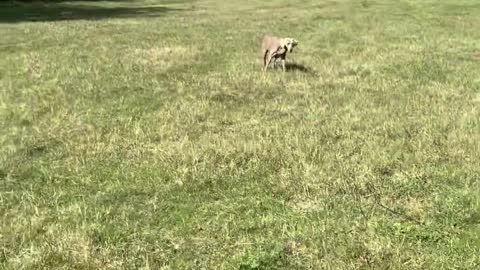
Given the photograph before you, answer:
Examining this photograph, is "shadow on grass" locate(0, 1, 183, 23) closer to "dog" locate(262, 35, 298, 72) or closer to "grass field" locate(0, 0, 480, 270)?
"grass field" locate(0, 0, 480, 270)

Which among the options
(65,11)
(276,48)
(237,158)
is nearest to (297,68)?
(276,48)

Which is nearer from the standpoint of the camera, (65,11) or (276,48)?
(276,48)

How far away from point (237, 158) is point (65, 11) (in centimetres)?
3731

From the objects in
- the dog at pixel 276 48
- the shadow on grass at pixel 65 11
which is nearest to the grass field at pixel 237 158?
the dog at pixel 276 48

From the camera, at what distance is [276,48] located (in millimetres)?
19750

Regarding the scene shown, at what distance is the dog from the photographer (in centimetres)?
1961

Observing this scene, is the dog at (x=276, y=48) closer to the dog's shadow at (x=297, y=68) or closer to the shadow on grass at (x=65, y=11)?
the dog's shadow at (x=297, y=68)

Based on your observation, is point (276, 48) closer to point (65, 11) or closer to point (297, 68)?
point (297, 68)

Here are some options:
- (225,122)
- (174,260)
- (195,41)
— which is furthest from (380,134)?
(195,41)

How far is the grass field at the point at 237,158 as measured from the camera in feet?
27.3

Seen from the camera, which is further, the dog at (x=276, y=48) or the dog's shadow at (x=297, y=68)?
the dog's shadow at (x=297, y=68)

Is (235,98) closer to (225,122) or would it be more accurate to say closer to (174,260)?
(225,122)

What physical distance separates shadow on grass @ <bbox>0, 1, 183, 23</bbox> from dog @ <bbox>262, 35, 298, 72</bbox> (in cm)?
2279

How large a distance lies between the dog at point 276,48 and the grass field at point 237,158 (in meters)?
0.86
